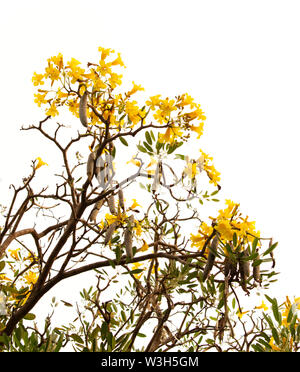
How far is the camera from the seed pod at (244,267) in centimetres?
152

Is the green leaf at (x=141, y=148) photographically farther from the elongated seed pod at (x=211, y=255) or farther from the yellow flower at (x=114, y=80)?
the elongated seed pod at (x=211, y=255)

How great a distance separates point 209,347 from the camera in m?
2.29

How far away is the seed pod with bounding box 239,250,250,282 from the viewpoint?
4.99 ft

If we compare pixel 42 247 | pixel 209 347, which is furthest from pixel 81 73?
pixel 209 347

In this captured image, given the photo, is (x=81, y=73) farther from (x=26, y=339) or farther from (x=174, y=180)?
(x=26, y=339)

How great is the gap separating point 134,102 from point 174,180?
1.53 ft

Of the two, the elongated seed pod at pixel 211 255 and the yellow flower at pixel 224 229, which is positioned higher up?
the yellow flower at pixel 224 229

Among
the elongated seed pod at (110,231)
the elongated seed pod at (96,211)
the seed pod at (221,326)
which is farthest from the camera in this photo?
the elongated seed pod at (96,211)

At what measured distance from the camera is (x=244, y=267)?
1526mm

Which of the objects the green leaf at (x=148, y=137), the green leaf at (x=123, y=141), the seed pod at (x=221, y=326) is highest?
the green leaf at (x=148, y=137)

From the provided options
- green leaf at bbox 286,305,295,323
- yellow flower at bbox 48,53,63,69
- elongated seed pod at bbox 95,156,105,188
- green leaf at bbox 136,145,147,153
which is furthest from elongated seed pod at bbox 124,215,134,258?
yellow flower at bbox 48,53,63,69

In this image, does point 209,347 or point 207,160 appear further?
point 209,347

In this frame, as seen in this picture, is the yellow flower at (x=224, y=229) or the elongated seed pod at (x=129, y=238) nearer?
the yellow flower at (x=224, y=229)

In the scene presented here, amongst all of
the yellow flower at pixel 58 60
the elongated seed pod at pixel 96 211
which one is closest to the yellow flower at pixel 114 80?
the yellow flower at pixel 58 60
